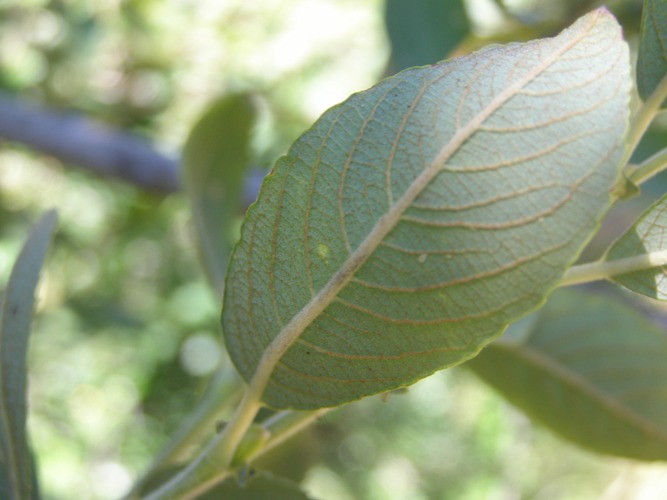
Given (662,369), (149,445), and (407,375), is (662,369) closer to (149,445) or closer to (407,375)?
(407,375)

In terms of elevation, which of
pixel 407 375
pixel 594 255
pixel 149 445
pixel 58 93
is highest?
pixel 58 93

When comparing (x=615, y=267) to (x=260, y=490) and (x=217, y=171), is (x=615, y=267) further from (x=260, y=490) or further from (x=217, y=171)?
(x=217, y=171)

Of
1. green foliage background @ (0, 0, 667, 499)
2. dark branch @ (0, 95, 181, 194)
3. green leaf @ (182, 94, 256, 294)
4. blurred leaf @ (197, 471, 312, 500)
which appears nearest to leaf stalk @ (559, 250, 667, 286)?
blurred leaf @ (197, 471, 312, 500)

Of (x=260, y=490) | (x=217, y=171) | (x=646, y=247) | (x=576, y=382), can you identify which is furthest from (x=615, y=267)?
(x=217, y=171)

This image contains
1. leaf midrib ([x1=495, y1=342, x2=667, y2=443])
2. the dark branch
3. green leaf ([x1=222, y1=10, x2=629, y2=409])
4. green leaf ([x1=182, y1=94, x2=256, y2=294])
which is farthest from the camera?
the dark branch

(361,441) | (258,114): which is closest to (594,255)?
(258,114)

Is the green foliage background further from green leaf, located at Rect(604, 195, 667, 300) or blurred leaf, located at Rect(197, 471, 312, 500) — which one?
green leaf, located at Rect(604, 195, 667, 300)
